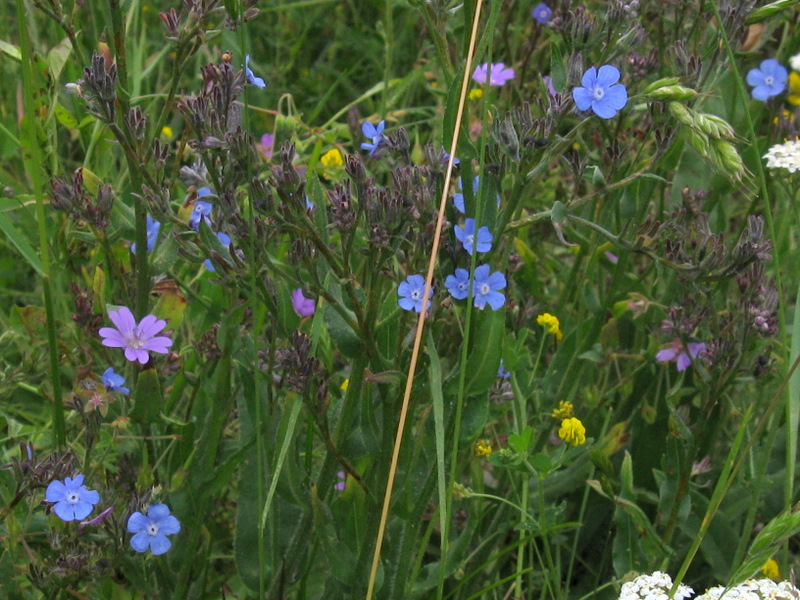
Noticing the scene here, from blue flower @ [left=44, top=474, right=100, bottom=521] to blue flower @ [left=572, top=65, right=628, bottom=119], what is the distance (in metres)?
1.06

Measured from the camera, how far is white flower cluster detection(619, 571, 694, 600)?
1.38m

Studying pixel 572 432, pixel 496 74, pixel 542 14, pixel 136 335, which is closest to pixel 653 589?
pixel 572 432

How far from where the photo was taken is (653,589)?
1.42m

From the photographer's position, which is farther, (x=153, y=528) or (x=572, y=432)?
(x=572, y=432)

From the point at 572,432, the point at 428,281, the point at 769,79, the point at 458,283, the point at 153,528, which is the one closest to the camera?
the point at 428,281

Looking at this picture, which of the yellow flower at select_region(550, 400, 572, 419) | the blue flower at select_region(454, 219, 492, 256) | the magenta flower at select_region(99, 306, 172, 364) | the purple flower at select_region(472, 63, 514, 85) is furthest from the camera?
the purple flower at select_region(472, 63, 514, 85)

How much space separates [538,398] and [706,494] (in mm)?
588

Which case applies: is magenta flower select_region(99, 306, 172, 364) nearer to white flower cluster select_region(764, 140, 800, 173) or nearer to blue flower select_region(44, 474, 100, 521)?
blue flower select_region(44, 474, 100, 521)

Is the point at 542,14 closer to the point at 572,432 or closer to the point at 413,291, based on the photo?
the point at 572,432

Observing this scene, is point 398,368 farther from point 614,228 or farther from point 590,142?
point 590,142

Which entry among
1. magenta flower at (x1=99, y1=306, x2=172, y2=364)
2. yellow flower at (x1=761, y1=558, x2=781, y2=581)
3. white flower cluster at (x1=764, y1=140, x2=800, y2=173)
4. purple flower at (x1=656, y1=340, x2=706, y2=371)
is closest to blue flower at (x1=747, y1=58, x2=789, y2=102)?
white flower cluster at (x1=764, y1=140, x2=800, y2=173)

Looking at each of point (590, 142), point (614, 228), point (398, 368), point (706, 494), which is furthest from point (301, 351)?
point (590, 142)

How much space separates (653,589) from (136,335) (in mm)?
1031

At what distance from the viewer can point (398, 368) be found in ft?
5.24
